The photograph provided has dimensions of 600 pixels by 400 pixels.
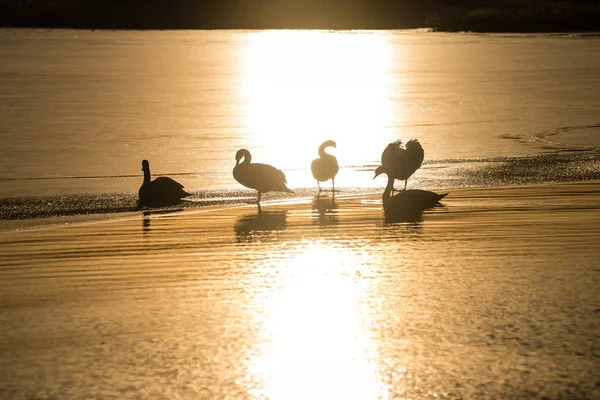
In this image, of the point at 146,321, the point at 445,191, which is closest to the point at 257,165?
the point at 445,191

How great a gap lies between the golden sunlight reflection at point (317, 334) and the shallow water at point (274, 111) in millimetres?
4043

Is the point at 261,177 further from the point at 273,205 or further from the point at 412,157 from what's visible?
the point at 412,157

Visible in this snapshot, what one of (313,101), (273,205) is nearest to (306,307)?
(273,205)

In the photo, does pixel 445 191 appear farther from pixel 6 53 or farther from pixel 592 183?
pixel 6 53

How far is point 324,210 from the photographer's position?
38.1 ft

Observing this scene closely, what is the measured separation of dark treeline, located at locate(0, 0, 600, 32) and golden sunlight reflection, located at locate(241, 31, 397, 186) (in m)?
27.5

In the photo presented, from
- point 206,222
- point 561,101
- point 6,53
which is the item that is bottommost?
point 206,222

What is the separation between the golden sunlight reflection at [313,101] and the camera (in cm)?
1689

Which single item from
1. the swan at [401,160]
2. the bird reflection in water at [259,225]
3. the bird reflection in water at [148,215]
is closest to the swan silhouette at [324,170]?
the swan at [401,160]

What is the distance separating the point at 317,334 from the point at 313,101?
19069mm

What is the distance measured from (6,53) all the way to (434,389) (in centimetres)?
4017

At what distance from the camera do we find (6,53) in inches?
1708

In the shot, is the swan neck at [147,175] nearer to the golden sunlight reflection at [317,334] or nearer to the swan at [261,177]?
the swan at [261,177]

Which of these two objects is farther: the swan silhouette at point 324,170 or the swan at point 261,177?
the swan silhouette at point 324,170
